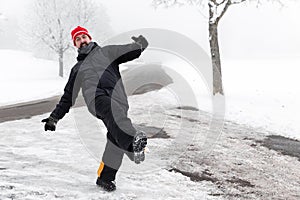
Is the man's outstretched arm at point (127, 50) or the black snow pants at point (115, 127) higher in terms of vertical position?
the man's outstretched arm at point (127, 50)

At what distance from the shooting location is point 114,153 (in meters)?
3.67

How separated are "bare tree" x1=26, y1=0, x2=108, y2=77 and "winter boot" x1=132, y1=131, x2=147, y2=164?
92.0 ft

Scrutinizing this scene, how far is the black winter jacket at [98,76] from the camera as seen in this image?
3438 millimetres

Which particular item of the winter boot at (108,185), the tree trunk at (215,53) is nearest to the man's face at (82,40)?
the winter boot at (108,185)

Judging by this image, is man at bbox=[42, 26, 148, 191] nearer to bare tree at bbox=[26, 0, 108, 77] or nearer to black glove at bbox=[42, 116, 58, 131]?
black glove at bbox=[42, 116, 58, 131]

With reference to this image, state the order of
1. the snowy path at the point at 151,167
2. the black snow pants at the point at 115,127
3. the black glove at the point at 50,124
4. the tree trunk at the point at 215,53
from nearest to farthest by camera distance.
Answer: the black snow pants at the point at 115,127 → the black glove at the point at 50,124 → the snowy path at the point at 151,167 → the tree trunk at the point at 215,53

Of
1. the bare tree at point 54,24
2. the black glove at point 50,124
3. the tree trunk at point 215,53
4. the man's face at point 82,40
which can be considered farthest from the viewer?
the bare tree at point 54,24

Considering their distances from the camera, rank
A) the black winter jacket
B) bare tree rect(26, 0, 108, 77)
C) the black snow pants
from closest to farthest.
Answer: the black snow pants → the black winter jacket → bare tree rect(26, 0, 108, 77)

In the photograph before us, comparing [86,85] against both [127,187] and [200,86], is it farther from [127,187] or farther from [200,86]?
[200,86]

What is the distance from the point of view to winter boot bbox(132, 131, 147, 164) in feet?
9.75

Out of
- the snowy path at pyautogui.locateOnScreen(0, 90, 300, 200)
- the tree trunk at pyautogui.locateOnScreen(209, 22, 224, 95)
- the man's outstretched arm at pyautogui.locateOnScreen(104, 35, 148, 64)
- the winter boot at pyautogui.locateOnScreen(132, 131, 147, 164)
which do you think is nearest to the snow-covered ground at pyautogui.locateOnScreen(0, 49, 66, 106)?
the tree trunk at pyautogui.locateOnScreen(209, 22, 224, 95)

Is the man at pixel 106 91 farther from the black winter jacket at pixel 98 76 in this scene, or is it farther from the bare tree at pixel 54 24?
the bare tree at pixel 54 24

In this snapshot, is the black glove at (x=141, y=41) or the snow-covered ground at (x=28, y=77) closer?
the black glove at (x=141, y=41)

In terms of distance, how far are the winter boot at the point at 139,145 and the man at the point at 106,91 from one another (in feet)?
0.24
